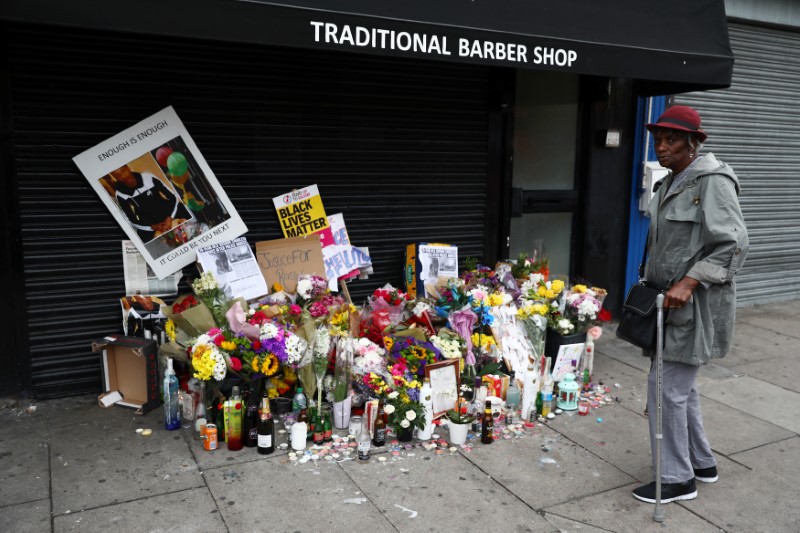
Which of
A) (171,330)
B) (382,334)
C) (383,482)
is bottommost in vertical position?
(383,482)

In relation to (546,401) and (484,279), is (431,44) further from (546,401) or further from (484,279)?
(546,401)

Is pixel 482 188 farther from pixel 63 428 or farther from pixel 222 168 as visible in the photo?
pixel 63 428

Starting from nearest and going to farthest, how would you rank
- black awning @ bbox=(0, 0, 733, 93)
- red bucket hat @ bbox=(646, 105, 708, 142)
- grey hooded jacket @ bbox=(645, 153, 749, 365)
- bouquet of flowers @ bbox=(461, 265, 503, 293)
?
1. grey hooded jacket @ bbox=(645, 153, 749, 365)
2. red bucket hat @ bbox=(646, 105, 708, 142)
3. black awning @ bbox=(0, 0, 733, 93)
4. bouquet of flowers @ bbox=(461, 265, 503, 293)

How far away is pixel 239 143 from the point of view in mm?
5652

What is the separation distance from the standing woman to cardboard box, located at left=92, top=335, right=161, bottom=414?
135 inches

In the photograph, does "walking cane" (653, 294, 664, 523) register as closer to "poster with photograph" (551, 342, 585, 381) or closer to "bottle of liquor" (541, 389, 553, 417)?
"bottle of liquor" (541, 389, 553, 417)

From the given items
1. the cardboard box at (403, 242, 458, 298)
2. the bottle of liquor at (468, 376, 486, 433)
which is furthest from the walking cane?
the cardboard box at (403, 242, 458, 298)

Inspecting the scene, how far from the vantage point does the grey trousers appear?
3.87 m

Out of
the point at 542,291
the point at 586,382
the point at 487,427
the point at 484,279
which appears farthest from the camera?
the point at 484,279

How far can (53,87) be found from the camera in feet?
16.3

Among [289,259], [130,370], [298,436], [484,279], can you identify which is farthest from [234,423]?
[484,279]

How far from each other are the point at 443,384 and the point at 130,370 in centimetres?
236

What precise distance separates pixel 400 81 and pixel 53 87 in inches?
114

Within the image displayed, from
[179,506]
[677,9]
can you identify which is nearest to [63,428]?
[179,506]
